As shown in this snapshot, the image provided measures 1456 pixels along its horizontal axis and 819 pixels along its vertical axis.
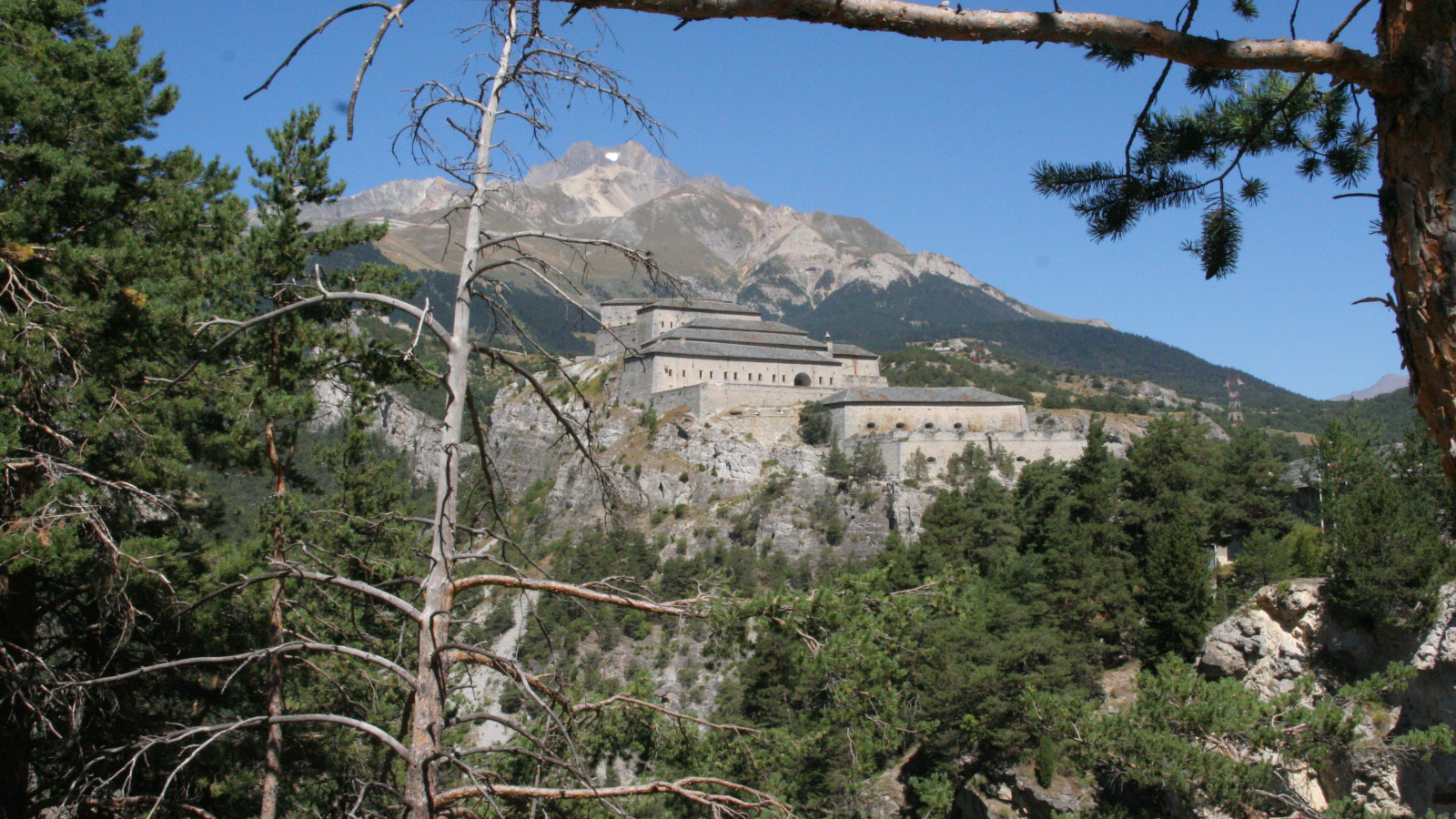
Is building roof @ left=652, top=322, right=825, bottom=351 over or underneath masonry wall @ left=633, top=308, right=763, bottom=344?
underneath

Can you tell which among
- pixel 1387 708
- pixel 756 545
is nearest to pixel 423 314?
pixel 1387 708

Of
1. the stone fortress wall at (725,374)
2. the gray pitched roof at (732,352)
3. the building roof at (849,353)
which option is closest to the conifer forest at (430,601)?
the stone fortress wall at (725,374)

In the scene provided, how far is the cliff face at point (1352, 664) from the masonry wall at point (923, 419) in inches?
1214

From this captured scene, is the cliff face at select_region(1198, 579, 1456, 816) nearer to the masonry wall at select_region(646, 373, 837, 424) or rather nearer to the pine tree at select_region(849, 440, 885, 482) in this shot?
the pine tree at select_region(849, 440, 885, 482)

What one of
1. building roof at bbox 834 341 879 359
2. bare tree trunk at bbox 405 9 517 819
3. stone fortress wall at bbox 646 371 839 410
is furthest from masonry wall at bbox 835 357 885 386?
bare tree trunk at bbox 405 9 517 819

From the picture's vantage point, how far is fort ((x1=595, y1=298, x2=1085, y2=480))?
172 ft

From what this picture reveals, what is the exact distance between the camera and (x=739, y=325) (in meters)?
67.1

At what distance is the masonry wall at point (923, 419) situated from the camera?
53438 mm

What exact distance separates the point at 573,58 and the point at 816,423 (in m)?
49.8

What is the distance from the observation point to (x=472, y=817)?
464 cm

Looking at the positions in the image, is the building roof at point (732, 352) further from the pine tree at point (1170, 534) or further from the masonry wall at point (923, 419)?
the pine tree at point (1170, 534)

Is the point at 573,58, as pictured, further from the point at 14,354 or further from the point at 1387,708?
the point at 1387,708

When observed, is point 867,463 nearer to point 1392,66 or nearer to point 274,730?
point 274,730

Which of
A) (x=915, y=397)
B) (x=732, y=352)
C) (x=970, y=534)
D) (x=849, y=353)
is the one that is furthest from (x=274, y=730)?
(x=849, y=353)
